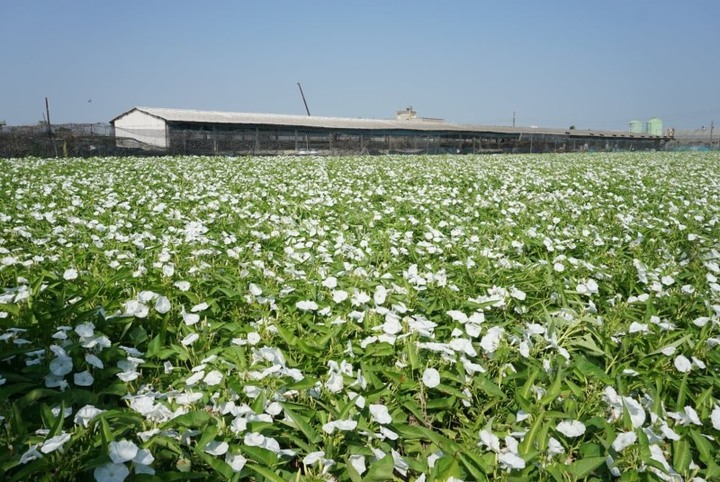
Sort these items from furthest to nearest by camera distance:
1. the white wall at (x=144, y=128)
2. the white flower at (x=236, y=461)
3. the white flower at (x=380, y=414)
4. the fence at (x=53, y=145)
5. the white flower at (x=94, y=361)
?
1. the white wall at (x=144, y=128)
2. the fence at (x=53, y=145)
3. the white flower at (x=94, y=361)
4. the white flower at (x=380, y=414)
5. the white flower at (x=236, y=461)

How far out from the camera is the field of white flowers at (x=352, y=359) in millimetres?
1261

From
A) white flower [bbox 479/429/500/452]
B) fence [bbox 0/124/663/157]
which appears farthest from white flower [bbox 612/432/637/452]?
fence [bbox 0/124/663/157]

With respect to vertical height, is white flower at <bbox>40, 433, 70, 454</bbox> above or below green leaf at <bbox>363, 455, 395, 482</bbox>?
above

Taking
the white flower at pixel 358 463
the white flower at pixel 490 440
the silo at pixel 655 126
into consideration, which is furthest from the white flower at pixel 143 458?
the silo at pixel 655 126

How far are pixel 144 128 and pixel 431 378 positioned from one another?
89.3ft

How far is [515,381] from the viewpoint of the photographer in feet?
5.70

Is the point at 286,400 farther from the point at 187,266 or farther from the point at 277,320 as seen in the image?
the point at 187,266

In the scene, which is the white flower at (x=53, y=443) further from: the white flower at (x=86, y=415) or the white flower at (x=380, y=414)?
the white flower at (x=380, y=414)

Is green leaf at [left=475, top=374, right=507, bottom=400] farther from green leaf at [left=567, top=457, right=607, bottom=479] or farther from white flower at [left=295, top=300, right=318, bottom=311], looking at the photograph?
white flower at [left=295, top=300, right=318, bottom=311]

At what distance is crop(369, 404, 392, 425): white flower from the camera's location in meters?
1.41

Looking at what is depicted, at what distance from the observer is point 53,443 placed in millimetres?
1072

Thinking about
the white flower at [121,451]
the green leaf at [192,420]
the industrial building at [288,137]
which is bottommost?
the green leaf at [192,420]

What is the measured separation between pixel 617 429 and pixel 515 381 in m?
0.36

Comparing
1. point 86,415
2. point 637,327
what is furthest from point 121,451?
point 637,327
